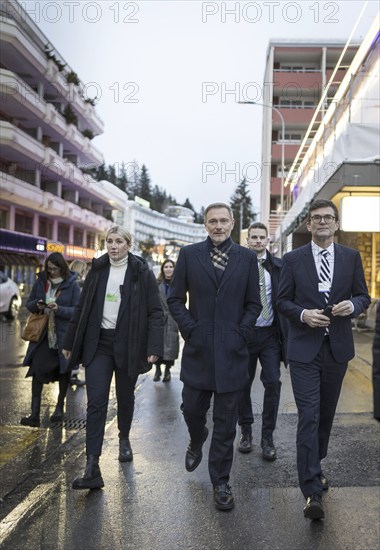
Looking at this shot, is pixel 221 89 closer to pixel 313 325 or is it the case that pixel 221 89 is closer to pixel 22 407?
pixel 22 407

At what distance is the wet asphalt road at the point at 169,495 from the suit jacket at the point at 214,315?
83 centimetres

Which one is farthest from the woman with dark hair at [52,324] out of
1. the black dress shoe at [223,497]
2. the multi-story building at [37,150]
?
the multi-story building at [37,150]

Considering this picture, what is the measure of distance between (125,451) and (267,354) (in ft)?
5.02

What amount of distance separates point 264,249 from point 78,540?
3090 millimetres

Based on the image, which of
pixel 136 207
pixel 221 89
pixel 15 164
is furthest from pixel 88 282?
pixel 136 207

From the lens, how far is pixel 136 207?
118 meters

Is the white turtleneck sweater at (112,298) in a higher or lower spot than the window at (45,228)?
lower

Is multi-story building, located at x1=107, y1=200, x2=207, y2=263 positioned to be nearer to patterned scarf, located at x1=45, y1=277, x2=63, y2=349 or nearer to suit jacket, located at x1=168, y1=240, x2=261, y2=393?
patterned scarf, located at x1=45, y1=277, x2=63, y2=349

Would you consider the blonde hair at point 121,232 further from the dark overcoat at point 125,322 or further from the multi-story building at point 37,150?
the multi-story building at point 37,150

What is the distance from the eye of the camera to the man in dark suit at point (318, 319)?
3.62 metres

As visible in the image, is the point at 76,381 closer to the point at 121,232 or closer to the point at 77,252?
the point at 121,232

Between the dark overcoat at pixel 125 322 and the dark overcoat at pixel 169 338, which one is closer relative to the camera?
the dark overcoat at pixel 125 322

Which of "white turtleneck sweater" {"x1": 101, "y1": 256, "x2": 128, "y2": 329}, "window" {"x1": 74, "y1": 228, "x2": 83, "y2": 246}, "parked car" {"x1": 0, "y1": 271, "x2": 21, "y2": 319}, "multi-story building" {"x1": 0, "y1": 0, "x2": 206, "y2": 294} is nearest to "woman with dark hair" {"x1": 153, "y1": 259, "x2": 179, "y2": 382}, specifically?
"white turtleneck sweater" {"x1": 101, "y1": 256, "x2": 128, "y2": 329}

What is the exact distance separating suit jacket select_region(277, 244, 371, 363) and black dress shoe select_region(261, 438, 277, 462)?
127 centimetres
